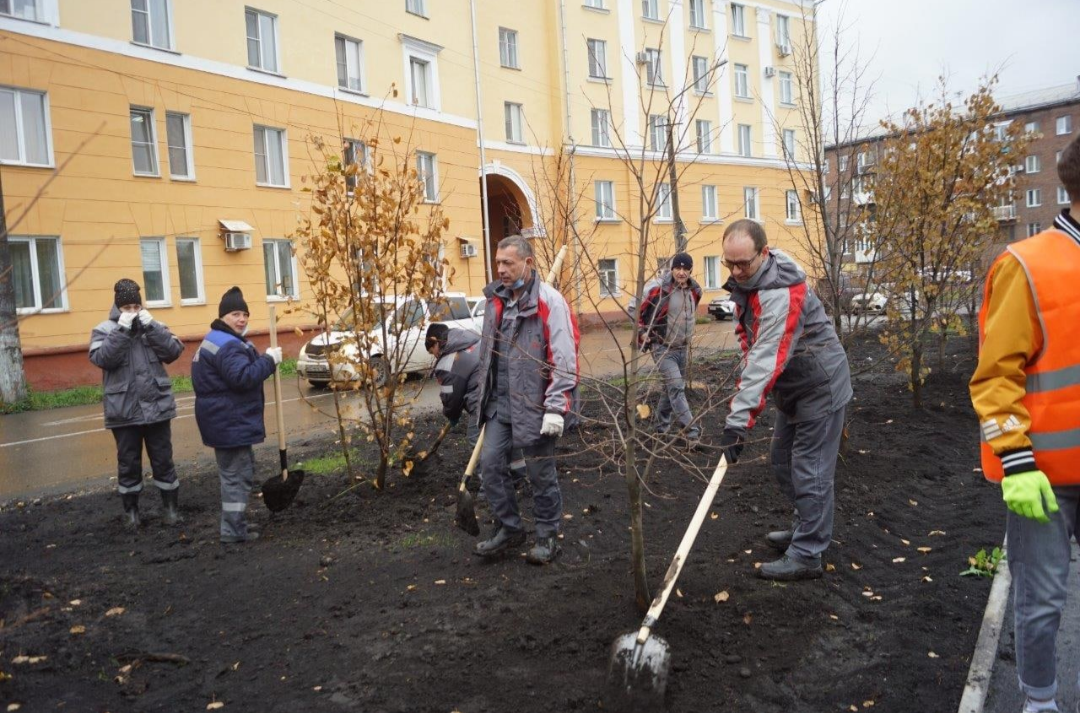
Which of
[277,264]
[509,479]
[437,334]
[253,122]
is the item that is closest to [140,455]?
[437,334]

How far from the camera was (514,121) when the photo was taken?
2728 cm

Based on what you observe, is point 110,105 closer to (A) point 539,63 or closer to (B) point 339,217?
(B) point 339,217

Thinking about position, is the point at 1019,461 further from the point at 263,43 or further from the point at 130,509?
the point at 263,43

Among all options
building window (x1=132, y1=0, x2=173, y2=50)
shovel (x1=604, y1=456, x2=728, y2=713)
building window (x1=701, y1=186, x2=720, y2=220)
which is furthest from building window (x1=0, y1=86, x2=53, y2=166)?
building window (x1=701, y1=186, x2=720, y2=220)

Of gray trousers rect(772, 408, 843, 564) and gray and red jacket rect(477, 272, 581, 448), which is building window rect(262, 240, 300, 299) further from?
gray trousers rect(772, 408, 843, 564)

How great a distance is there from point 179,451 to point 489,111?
19379 millimetres

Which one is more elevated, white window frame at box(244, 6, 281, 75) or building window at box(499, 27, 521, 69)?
building window at box(499, 27, 521, 69)

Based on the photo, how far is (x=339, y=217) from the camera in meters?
5.57

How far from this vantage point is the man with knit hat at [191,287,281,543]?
5.12m

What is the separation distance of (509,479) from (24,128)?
1522 centimetres

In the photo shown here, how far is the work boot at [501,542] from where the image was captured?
15.0 ft

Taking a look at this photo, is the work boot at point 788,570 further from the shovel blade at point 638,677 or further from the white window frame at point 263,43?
the white window frame at point 263,43

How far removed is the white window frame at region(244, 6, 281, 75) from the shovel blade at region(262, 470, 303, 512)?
16126mm

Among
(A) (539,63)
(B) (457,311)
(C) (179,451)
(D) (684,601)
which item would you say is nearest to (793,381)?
(D) (684,601)
